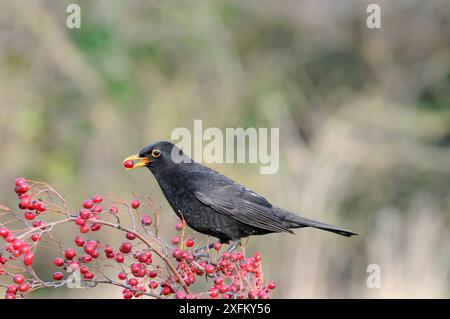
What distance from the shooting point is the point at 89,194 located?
10.5 m

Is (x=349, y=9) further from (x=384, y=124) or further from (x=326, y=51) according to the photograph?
(x=384, y=124)

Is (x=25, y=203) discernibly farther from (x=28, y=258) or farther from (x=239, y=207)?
(x=239, y=207)

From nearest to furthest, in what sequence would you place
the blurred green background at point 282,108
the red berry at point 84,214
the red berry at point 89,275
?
1. the red berry at point 84,214
2. the red berry at point 89,275
3. the blurred green background at point 282,108

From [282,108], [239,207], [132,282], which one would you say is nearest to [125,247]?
[132,282]

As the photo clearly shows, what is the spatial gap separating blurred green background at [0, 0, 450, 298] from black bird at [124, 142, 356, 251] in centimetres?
301

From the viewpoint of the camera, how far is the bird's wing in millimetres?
4434

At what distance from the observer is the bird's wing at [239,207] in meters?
4.43

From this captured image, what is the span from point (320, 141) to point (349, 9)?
3.69 meters

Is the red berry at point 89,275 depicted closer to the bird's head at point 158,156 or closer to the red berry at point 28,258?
the red berry at point 28,258

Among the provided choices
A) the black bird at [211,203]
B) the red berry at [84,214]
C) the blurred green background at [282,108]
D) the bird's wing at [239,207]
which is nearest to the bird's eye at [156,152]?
the black bird at [211,203]

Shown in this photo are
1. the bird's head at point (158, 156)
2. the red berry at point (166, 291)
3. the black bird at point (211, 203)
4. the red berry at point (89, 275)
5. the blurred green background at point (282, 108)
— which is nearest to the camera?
the red berry at point (89, 275)

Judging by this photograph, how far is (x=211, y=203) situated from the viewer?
14.5 feet

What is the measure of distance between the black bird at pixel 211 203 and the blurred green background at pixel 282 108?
3.01 meters
